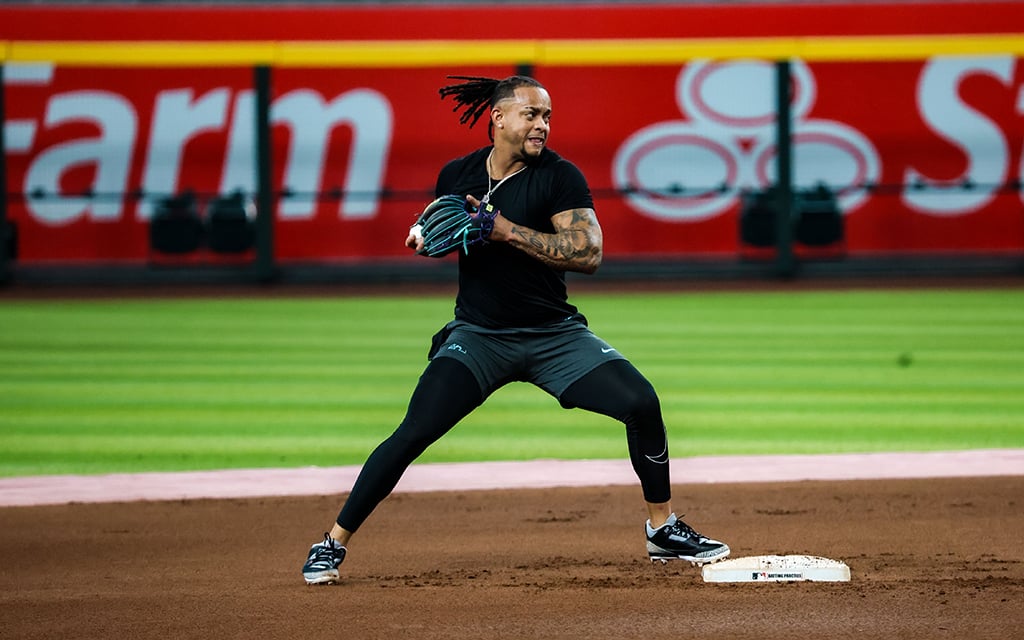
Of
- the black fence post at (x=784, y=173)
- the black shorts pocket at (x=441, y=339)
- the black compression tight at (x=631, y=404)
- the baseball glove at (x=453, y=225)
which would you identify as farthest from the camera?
the black fence post at (x=784, y=173)

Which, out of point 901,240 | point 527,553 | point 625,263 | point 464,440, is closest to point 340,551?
point 527,553

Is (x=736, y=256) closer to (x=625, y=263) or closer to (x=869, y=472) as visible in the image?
(x=625, y=263)

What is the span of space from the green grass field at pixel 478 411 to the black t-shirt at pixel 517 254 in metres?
3.65

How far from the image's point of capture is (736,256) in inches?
972

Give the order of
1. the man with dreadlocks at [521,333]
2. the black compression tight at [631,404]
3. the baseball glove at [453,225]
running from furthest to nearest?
the black compression tight at [631,404]
the man with dreadlocks at [521,333]
the baseball glove at [453,225]

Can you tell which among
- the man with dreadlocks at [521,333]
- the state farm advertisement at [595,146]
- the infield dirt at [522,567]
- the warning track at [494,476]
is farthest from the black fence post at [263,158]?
the man with dreadlocks at [521,333]

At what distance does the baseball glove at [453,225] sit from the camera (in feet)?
19.0

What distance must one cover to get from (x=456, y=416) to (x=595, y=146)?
19453mm

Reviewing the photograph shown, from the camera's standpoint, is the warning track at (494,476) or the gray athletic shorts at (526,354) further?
the warning track at (494,476)

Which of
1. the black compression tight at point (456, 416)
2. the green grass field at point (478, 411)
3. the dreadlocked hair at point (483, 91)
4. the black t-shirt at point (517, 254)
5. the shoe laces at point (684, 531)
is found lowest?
the green grass field at point (478, 411)

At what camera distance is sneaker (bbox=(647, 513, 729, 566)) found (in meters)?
6.28

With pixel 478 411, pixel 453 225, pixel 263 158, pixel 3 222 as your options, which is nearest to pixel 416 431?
pixel 453 225

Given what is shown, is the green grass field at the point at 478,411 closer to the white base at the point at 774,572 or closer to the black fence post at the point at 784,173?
the black fence post at the point at 784,173

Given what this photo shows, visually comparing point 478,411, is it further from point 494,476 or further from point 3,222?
point 3,222
